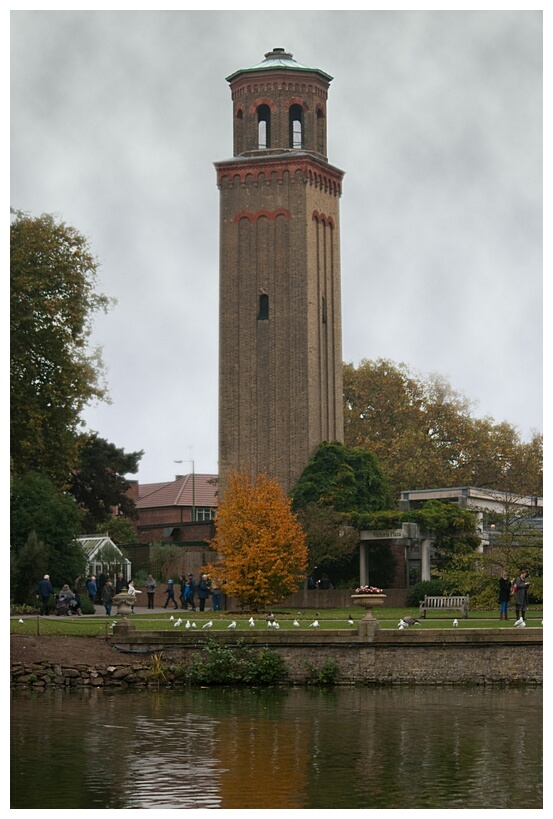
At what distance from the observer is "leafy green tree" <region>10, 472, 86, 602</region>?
158 ft

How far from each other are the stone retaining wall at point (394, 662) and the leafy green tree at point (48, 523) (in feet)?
45.1

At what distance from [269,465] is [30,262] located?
980 inches

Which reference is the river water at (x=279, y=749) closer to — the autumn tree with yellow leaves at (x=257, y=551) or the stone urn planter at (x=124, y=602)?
the stone urn planter at (x=124, y=602)

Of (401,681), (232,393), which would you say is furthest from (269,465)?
(401,681)

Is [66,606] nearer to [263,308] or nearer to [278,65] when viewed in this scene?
[263,308]

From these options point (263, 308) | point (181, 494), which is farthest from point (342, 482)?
point (181, 494)

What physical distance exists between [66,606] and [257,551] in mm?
6554

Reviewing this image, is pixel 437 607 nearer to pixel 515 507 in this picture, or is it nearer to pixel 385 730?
pixel 515 507

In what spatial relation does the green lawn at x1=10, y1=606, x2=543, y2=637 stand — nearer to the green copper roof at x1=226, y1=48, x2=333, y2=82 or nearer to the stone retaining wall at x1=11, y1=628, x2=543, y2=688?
the stone retaining wall at x1=11, y1=628, x2=543, y2=688

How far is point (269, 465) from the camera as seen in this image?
67938 millimetres

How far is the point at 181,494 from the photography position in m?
96.2

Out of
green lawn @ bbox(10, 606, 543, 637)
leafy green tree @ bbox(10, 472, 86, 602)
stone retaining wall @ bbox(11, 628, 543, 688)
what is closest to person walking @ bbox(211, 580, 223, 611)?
leafy green tree @ bbox(10, 472, 86, 602)

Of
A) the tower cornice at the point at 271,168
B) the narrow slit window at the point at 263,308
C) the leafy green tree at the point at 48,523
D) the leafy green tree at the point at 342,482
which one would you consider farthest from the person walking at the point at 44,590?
the tower cornice at the point at 271,168
